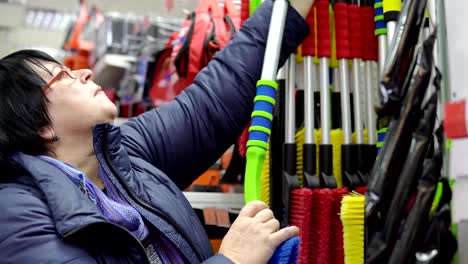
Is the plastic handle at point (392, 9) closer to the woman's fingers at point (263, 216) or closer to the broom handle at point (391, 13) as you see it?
the broom handle at point (391, 13)

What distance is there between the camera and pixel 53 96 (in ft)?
3.74

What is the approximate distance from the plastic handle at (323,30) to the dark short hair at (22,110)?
1.89 ft

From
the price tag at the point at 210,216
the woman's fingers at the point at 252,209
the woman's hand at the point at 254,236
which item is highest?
the woman's fingers at the point at 252,209

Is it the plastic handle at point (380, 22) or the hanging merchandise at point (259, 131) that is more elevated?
the plastic handle at point (380, 22)

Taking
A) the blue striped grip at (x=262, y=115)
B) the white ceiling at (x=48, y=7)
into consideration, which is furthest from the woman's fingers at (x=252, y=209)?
the white ceiling at (x=48, y=7)

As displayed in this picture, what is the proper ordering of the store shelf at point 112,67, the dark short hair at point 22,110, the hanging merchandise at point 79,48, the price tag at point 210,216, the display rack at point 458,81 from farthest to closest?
1. the hanging merchandise at point 79,48
2. the store shelf at point 112,67
3. the price tag at point 210,216
4. the dark short hair at point 22,110
5. the display rack at point 458,81

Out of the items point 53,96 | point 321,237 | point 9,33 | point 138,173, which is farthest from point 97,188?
point 9,33

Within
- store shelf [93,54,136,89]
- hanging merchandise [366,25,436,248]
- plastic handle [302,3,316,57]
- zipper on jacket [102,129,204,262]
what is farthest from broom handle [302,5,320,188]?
store shelf [93,54,136,89]

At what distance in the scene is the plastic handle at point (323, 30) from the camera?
1.16 m

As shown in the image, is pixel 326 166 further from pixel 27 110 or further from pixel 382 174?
pixel 27 110

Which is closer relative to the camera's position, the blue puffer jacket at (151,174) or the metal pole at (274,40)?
the blue puffer jacket at (151,174)

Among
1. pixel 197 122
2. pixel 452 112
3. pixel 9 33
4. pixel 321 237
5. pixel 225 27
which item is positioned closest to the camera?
pixel 452 112

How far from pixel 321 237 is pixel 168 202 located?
1.01 ft

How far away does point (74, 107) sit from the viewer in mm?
1127
